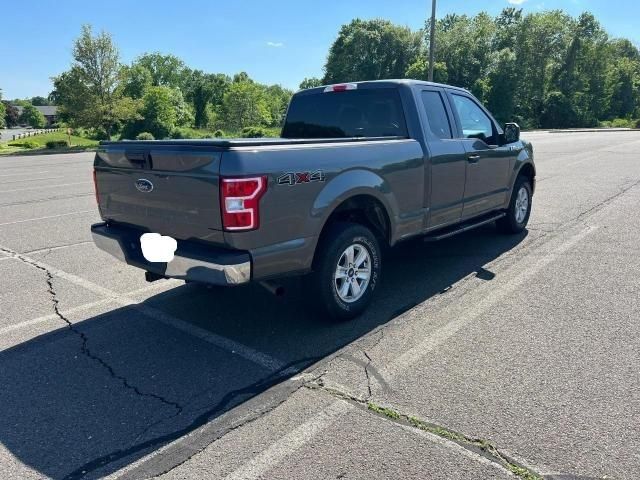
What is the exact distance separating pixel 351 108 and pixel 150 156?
2284mm

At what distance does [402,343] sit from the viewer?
3.72 metres

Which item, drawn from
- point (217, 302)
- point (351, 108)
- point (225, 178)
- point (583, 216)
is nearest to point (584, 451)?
point (225, 178)

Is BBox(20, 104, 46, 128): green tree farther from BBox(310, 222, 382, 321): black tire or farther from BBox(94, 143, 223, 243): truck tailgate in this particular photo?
BBox(310, 222, 382, 321): black tire

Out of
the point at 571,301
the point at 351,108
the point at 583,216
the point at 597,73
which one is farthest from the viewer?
the point at 597,73

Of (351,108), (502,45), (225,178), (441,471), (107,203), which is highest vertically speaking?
(502,45)

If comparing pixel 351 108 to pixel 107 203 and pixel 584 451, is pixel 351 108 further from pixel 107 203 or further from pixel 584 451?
pixel 584 451

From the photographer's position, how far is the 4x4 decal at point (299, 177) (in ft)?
10.9

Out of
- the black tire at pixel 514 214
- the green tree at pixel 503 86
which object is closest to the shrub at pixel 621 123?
the green tree at pixel 503 86

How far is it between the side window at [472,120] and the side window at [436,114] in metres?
0.31

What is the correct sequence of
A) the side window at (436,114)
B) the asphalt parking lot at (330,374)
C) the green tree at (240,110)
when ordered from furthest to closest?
the green tree at (240,110) < the side window at (436,114) < the asphalt parking lot at (330,374)

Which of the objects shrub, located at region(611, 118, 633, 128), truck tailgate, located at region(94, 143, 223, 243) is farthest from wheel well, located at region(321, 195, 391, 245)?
shrub, located at region(611, 118, 633, 128)

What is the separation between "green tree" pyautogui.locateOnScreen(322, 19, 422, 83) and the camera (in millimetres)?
66500

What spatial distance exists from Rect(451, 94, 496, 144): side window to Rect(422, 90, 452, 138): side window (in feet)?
1.02

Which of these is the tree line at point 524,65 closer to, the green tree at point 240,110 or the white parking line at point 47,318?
the green tree at point 240,110
